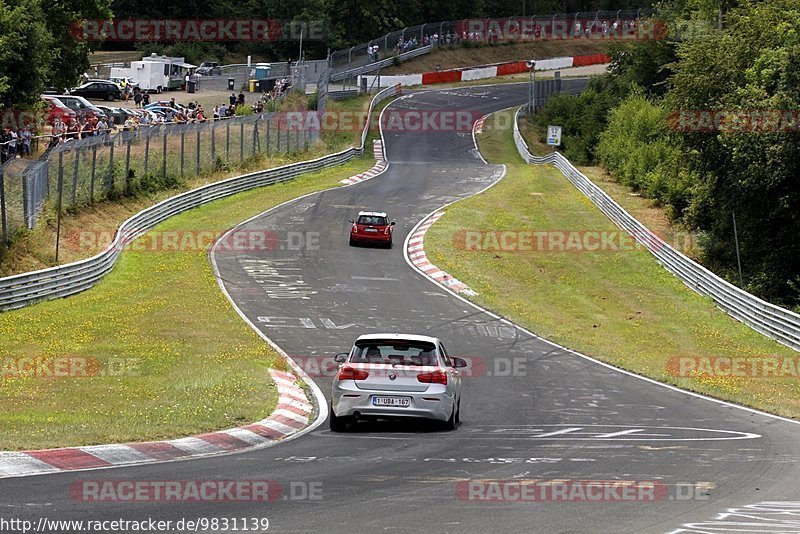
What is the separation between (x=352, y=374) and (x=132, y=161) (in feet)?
102

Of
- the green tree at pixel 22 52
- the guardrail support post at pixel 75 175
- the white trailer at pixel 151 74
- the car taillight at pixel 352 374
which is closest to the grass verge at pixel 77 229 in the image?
the guardrail support post at pixel 75 175

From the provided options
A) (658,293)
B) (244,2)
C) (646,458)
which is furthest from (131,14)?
(646,458)

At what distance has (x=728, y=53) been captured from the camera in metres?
43.4

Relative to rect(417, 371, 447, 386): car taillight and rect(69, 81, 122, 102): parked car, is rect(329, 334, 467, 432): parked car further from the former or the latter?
rect(69, 81, 122, 102): parked car

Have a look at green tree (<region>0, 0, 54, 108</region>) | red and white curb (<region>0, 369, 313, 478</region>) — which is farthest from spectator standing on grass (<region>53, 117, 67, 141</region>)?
red and white curb (<region>0, 369, 313, 478</region>)

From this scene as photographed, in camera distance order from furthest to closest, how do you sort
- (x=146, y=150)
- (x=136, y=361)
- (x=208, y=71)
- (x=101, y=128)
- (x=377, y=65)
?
(x=377, y=65)
(x=208, y=71)
(x=101, y=128)
(x=146, y=150)
(x=136, y=361)

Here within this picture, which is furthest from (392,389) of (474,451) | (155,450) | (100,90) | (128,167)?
(100,90)

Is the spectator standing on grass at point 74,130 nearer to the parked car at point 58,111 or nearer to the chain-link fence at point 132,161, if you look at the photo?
the parked car at point 58,111

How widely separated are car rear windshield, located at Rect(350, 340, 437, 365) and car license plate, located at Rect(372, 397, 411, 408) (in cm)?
59

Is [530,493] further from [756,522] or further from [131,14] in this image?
[131,14]

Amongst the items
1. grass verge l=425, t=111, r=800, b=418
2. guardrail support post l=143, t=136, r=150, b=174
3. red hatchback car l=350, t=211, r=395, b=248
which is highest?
guardrail support post l=143, t=136, r=150, b=174

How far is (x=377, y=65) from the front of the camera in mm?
97625

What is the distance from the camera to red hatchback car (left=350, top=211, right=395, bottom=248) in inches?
1668

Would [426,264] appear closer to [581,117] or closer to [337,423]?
[337,423]
